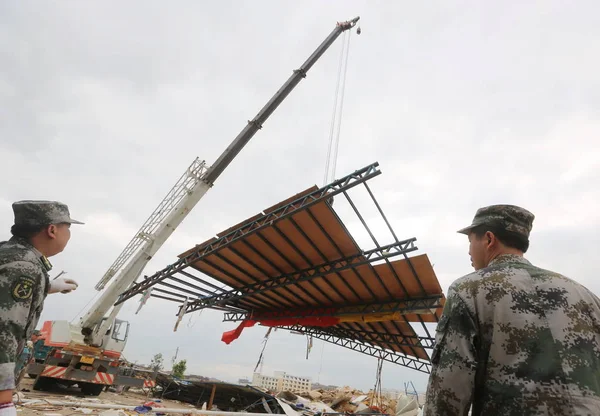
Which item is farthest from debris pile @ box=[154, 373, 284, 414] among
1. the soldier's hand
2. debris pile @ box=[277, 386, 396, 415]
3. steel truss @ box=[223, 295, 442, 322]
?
the soldier's hand

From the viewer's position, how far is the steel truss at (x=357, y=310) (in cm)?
931

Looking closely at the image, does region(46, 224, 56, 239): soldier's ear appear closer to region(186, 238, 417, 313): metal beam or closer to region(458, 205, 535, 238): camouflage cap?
region(458, 205, 535, 238): camouflage cap

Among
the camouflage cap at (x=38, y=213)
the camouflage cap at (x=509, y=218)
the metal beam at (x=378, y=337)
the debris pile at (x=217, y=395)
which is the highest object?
the camouflage cap at (x=509, y=218)

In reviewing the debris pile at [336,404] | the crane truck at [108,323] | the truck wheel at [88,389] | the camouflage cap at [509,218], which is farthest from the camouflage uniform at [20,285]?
the debris pile at [336,404]

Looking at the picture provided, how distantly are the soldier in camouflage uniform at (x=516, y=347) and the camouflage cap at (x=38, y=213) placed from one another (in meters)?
2.65

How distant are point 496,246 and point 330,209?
5968mm

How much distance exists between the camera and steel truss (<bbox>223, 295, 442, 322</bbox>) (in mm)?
9312

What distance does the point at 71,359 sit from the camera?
9.73m

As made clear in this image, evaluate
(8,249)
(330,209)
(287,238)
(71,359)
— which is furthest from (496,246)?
(71,359)

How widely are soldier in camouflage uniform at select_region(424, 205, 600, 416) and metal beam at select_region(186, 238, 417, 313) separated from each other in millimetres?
6732

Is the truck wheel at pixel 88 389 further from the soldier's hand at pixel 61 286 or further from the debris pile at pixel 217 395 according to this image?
the soldier's hand at pixel 61 286

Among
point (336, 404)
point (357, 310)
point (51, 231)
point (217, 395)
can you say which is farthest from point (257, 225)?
point (336, 404)

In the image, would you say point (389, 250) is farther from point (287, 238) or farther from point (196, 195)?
point (196, 195)

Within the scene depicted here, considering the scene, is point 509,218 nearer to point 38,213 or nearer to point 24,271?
point 24,271
